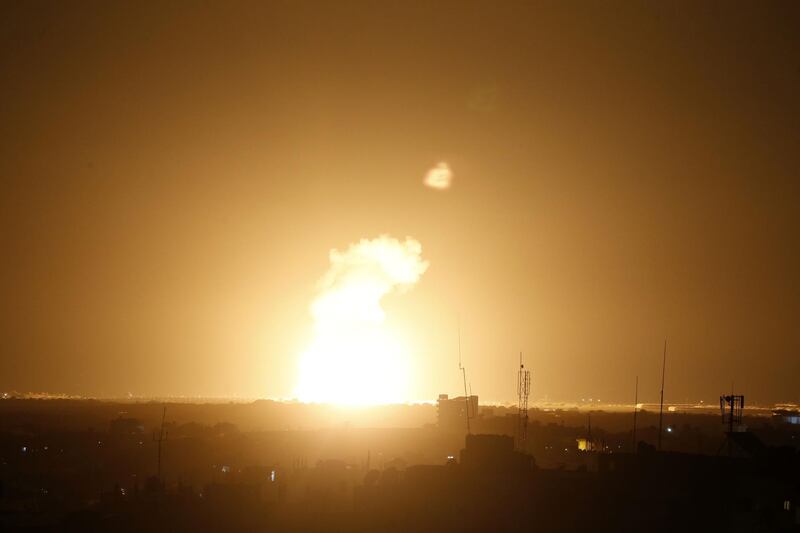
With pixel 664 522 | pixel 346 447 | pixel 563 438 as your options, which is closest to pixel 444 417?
A: pixel 346 447

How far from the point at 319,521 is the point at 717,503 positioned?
20734 mm

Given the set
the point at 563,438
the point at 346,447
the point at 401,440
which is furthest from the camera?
the point at 401,440

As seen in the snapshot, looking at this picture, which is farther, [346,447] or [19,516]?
[346,447]

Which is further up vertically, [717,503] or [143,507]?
[717,503]

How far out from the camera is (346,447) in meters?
114

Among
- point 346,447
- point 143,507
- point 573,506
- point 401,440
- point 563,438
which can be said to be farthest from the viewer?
point 401,440

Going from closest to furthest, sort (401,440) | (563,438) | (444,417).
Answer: (563,438) < (401,440) < (444,417)

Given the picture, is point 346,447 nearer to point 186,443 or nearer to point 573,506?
point 186,443

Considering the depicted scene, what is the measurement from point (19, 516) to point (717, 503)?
3864 centimetres

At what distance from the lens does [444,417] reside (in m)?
137

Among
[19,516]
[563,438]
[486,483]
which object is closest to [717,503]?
[486,483]

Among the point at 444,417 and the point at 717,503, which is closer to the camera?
the point at 717,503

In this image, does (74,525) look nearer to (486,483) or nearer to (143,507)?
(143,507)

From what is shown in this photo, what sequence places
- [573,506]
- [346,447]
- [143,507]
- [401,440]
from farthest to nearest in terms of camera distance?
[401,440] < [346,447] < [143,507] < [573,506]
